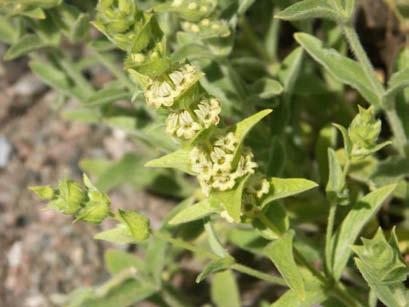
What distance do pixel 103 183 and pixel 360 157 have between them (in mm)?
1653

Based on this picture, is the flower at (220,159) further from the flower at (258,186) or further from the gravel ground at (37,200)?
the gravel ground at (37,200)

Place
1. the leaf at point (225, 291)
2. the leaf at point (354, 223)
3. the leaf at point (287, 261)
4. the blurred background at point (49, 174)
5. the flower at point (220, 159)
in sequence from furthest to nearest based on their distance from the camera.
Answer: the blurred background at point (49, 174)
the leaf at point (225, 291)
the leaf at point (354, 223)
the leaf at point (287, 261)
the flower at point (220, 159)

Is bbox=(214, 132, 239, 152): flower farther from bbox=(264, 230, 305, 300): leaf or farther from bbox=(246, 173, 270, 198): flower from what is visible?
bbox=(264, 230, 305, 300): leaf

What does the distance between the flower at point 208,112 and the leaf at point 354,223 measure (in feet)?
2.76

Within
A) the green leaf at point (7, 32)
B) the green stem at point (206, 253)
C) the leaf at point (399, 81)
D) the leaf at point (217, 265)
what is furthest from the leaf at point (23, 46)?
the leaf at point (399, 81)

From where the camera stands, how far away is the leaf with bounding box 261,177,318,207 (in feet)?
8.84

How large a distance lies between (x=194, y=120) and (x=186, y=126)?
3 centimetres

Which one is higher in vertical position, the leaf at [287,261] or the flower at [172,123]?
the flower at [172,123]

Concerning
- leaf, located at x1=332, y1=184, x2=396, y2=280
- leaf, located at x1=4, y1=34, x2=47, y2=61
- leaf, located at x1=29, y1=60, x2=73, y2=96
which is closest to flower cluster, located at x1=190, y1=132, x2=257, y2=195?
leaf, located at x1=332, y1=184, x2=396, y2=280

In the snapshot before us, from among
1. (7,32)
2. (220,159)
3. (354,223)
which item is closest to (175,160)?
(220,159)

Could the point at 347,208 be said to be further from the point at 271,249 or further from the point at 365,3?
the point at 365,3

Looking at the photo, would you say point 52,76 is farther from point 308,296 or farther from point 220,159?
point 308,296

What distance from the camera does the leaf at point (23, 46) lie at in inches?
139

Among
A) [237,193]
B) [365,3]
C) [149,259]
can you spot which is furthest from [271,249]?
[365,3]
